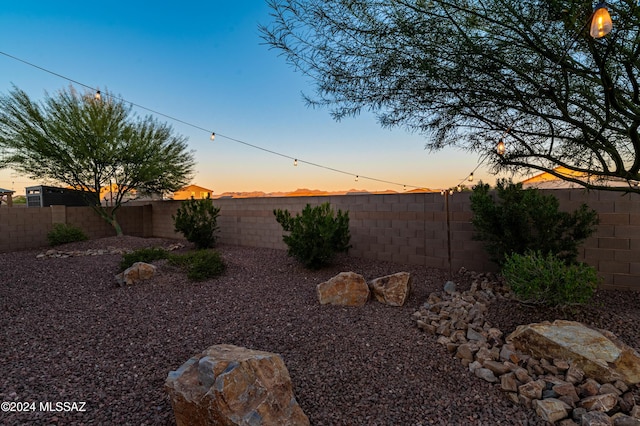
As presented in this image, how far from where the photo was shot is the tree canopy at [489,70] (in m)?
2.76

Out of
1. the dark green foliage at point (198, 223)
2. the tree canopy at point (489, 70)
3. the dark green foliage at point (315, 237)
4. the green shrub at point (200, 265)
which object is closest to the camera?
the tree canopy at point (489, 70)

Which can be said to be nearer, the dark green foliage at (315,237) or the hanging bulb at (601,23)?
the hanging bulb at (601,23)

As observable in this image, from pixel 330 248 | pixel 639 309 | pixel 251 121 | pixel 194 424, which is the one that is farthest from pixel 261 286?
pixel 251 121

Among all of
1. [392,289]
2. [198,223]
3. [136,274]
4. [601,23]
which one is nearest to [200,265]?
[136,274]

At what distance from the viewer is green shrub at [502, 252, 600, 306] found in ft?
9.90

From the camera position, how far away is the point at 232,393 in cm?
188

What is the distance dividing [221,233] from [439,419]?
840 cm

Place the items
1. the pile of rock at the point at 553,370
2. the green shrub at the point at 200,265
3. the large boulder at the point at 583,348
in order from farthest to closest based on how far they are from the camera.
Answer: the green shrub at the point at 200,265 → the large boulder at the point at 583,348 → the pile of rock at the point at 553,370

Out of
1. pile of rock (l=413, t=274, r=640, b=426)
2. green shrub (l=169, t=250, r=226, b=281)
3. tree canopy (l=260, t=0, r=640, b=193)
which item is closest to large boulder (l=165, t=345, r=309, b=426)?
pile of rock (l=413, t=274, r=640, b=426)

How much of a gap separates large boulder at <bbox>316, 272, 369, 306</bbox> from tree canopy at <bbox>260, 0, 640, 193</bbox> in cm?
202

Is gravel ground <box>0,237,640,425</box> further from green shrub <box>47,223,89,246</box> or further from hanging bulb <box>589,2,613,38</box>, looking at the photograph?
green shrub <box>47,223,89,246</box>

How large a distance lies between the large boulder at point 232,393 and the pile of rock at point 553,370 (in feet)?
5.04

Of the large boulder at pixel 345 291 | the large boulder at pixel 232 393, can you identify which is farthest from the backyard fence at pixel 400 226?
the large boulder at pixel 232 393

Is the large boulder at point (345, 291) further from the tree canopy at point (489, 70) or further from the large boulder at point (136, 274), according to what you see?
the large boulder at point (136, 274)
